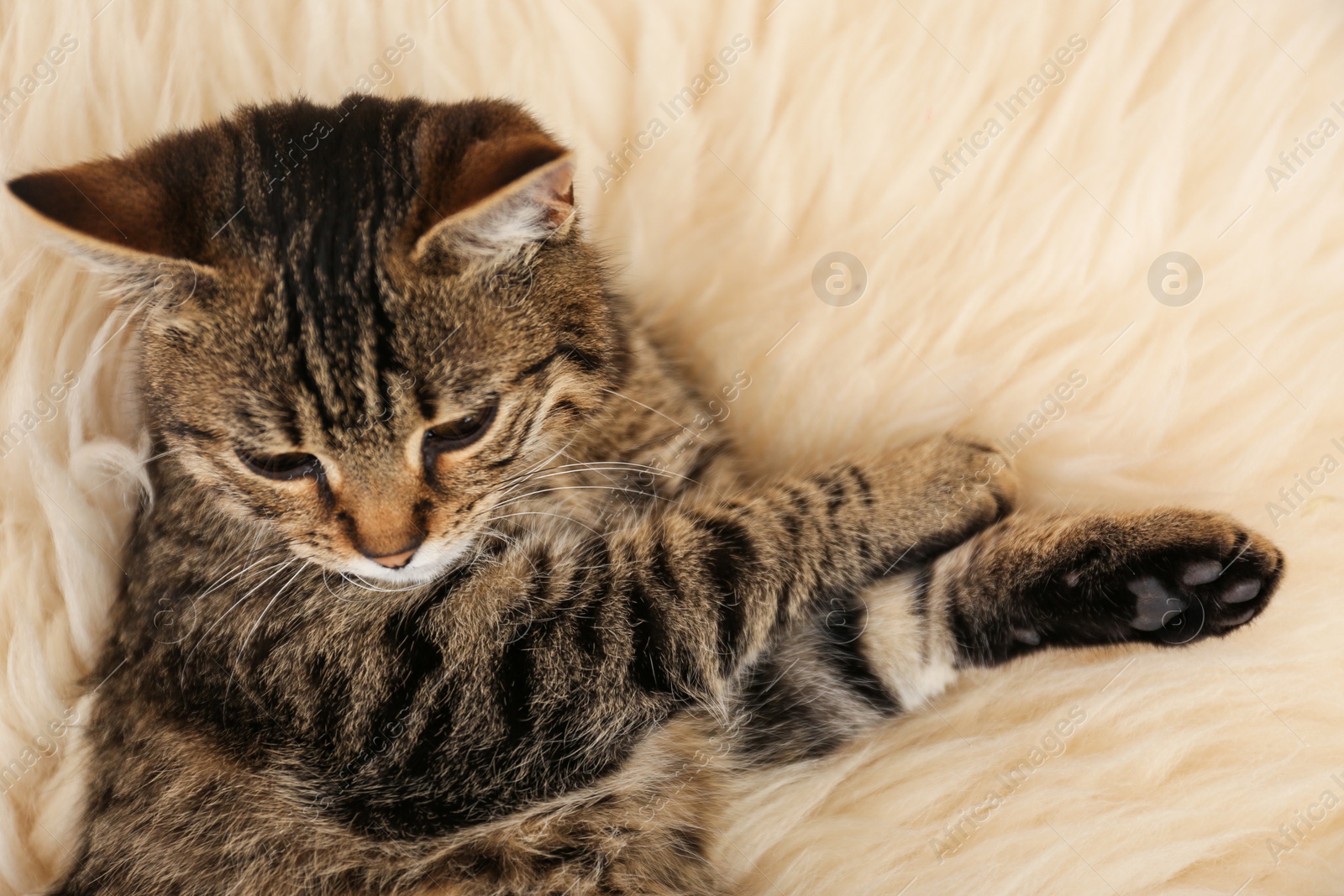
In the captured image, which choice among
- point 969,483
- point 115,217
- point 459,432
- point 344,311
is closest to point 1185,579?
point 969,483

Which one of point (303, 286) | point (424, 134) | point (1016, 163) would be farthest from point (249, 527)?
point (1016, 163)

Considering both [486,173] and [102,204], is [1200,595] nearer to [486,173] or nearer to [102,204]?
[486,173]

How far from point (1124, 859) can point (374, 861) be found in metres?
0.71

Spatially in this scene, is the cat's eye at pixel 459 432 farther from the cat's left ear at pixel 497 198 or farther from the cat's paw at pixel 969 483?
the cat's paw at pixel 969 483

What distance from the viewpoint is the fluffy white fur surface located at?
90 cm

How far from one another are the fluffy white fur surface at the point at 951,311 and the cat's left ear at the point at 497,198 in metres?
0.26

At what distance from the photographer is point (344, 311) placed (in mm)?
834

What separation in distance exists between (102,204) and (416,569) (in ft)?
1.34

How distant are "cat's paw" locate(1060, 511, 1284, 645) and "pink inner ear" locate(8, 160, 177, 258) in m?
0.90

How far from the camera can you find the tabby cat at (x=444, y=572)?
84 cm

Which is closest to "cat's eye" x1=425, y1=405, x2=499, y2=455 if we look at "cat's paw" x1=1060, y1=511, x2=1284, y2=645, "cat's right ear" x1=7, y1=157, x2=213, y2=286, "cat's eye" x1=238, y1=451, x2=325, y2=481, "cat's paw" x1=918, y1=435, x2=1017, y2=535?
"cat's eye" x1=238, y1=451, x2=325, y2=481

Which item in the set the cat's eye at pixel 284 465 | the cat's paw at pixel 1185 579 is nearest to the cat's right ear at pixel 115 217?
the cat's eye at pixel 284 465

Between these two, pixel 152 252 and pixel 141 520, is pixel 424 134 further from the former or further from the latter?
pixel 141 520

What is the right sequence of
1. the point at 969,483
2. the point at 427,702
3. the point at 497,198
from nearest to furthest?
the point at 497,198 < the point at 427,702 < the point at 969,483
